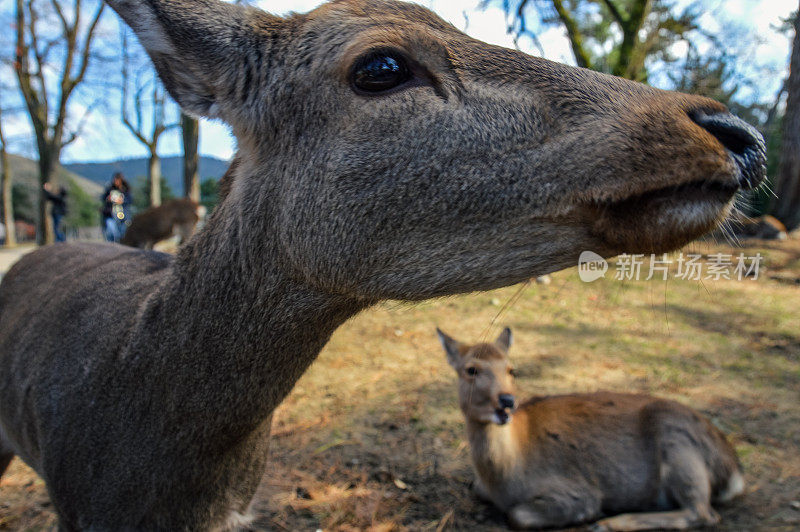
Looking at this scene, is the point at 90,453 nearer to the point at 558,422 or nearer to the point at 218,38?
the point at 218,38

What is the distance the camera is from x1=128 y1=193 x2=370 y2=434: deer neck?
2.03m

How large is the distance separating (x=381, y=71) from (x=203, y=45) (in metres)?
0.71

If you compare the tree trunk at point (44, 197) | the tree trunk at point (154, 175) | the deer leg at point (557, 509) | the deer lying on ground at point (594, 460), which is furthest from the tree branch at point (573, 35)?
the tree trunk at point (154, 175)

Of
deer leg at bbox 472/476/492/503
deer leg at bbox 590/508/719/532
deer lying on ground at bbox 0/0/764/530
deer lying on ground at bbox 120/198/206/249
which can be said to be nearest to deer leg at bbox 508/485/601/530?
deer leg at bbox 590/508/719/532

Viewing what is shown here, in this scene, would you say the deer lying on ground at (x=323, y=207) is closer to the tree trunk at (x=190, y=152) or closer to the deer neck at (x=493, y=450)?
the deer neck at (x=493, y=450)

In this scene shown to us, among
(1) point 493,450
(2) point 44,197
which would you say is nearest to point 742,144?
(1) point 493,450

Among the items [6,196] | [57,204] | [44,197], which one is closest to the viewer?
[57,204]

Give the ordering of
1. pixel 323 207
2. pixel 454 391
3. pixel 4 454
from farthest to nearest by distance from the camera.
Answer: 1. pixel 454 391
2. pixel 4 454
3. pixel 323 207

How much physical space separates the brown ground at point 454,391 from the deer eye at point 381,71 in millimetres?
831

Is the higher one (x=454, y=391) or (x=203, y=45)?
(x=203, y=45)

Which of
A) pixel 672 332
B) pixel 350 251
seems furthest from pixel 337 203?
pixel 672 332

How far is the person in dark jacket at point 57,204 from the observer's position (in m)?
17.7

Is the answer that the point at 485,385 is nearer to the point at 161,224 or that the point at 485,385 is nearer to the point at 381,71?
the point at 381,71

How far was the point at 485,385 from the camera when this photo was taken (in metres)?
4.04
